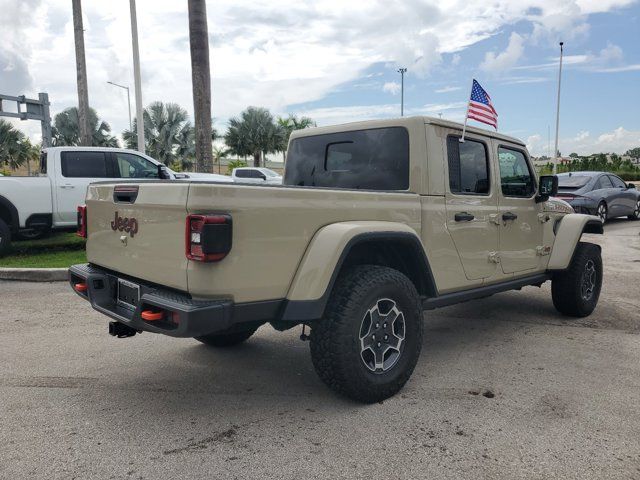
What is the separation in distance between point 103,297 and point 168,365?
960mm

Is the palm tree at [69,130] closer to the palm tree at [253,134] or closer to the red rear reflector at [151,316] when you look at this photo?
the palm tree at [253,134]

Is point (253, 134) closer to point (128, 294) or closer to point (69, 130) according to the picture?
point (69, 130)

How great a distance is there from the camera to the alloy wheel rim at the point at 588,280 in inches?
219

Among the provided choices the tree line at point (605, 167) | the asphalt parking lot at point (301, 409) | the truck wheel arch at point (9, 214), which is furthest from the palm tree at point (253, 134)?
the asphalt parking lot at point (301, 409)

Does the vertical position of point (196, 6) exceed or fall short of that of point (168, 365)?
it exceeds it

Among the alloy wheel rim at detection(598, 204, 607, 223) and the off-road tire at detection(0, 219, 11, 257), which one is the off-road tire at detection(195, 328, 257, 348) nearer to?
the off-road tire at detection(0, 219, 11, 257)

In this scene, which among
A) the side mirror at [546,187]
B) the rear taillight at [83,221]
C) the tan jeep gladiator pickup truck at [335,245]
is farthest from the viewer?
the side mirror at [546,187]

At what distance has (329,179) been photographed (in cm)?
438

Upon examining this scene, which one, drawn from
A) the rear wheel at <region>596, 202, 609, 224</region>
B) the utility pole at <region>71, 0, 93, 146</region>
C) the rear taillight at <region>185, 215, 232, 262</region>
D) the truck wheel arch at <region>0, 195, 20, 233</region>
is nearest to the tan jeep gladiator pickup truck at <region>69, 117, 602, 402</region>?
the rear taillight at <region>185, 215, 232, 262</region>

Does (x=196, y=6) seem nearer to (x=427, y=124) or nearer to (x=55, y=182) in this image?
(x=55, y=182)

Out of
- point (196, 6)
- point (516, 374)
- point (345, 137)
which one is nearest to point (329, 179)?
point (345, 137)

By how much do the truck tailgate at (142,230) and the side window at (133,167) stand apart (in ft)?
20.5

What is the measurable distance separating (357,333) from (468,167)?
1858 mm

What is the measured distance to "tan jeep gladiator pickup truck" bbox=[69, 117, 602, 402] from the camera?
2.79m
